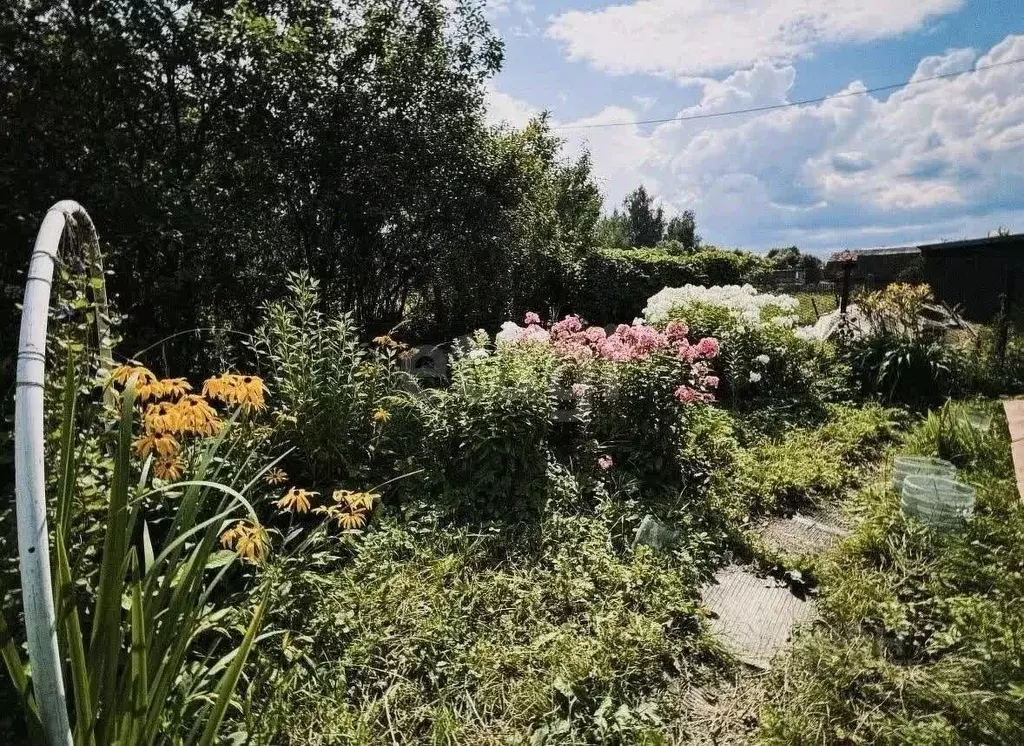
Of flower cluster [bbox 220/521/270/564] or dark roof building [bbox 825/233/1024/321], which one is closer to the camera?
flower cluster [bbox 220/521/270/564]

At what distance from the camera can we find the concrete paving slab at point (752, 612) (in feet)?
8.17

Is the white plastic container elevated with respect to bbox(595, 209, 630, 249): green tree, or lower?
lower

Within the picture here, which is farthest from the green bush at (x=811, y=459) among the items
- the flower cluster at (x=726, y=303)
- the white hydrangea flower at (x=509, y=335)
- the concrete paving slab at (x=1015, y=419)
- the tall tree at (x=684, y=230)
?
the tall tree at (x=684, y=230)

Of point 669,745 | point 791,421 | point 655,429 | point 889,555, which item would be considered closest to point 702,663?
point 669,745

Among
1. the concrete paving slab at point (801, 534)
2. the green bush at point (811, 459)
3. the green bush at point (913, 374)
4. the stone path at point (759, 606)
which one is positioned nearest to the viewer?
the stone path at point (759, 606)

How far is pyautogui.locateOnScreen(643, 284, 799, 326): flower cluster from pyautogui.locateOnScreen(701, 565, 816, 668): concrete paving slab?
9.54 feet

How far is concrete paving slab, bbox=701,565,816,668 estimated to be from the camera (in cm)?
249

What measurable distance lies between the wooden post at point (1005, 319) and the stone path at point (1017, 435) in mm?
2618

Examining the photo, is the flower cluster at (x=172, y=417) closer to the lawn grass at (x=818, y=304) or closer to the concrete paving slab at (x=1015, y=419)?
the concrete paving slab at (x=1015, y=419)

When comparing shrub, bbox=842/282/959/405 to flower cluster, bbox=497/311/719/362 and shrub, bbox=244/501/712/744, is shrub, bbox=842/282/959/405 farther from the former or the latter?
shrub, bbox=244/501/712/744

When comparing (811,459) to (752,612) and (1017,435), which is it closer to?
(1017,435)

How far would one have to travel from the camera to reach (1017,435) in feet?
10.4

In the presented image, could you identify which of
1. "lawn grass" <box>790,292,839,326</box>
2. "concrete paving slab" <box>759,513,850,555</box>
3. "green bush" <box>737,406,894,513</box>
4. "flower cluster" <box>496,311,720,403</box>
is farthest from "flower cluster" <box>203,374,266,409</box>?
"lawn grass" <box>790,292,839,326</box>

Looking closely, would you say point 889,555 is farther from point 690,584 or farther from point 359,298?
point 359,298
